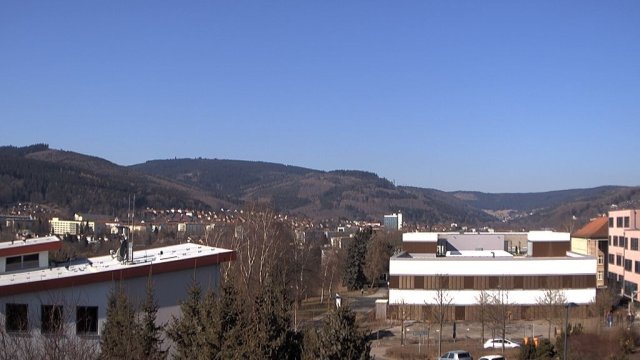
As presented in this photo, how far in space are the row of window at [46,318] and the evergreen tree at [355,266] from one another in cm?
4631

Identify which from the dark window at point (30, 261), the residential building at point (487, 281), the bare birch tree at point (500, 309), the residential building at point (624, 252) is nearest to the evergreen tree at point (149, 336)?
the dark window at point (30, 261)

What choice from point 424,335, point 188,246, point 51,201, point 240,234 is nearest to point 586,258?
point 424,335

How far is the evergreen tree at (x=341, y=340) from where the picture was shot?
1495cm

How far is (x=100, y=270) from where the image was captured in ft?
71.8

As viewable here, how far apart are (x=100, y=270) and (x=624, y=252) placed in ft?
131

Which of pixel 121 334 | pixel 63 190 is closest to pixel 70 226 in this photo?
pixel 63 190

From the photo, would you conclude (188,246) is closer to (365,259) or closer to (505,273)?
(505,273)

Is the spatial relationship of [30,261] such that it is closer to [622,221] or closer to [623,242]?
[623,242]

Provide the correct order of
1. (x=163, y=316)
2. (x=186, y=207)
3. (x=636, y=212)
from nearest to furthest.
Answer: (x=163, y=316) < (x=636, y=212) < (x=186, y=207)

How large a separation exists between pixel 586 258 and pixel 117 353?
113ft

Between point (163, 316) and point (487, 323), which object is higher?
point (163, 316)

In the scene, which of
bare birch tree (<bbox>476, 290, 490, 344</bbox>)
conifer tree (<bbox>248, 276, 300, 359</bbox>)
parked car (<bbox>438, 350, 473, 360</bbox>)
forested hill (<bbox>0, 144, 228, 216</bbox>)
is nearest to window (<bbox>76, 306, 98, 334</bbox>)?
conifer tree (<bbox>248, 276, 300, 359</bbox>)

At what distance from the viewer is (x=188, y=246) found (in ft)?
92.3

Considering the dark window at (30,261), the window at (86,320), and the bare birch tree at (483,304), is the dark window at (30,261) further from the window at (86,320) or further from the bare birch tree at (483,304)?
the bare birch tree at (483,304)
